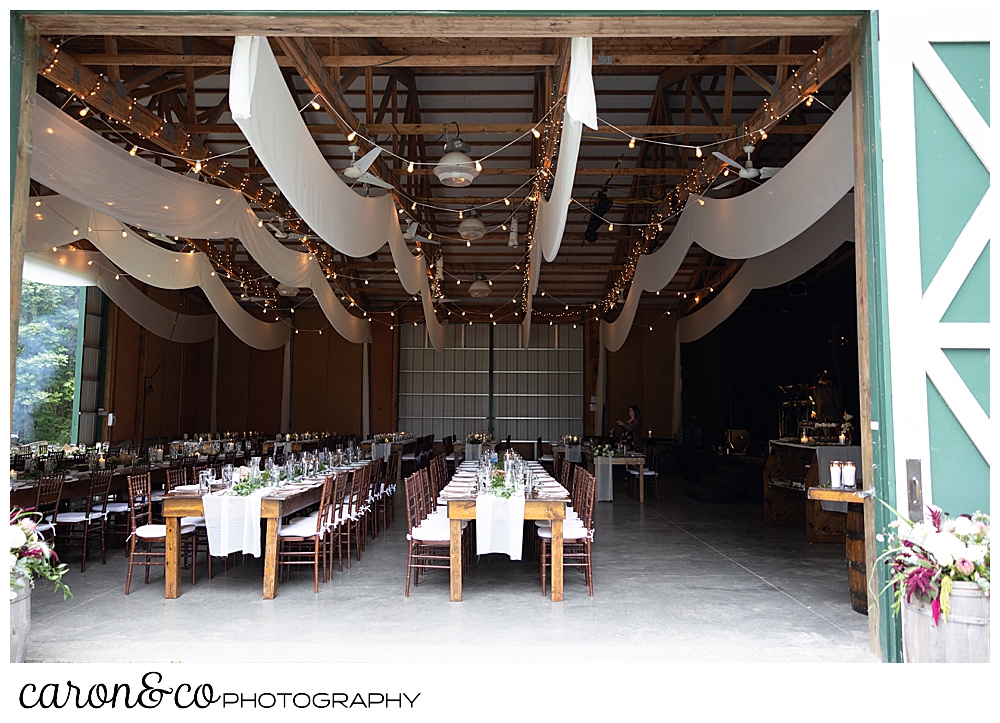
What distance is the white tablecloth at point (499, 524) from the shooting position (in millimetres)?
5590

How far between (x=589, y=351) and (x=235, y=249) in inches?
363

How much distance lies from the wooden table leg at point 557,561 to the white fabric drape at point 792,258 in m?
4.35

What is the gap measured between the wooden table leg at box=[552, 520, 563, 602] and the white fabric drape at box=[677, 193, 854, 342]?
4.35 metres

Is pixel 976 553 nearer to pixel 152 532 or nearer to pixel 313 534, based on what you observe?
pixel 313 534

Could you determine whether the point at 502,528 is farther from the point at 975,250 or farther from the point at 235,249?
the point at 235,249

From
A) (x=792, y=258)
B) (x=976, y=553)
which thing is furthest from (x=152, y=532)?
(x=792, y=258)

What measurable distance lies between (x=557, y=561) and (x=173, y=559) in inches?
114

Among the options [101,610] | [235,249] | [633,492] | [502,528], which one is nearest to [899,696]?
[502,528]

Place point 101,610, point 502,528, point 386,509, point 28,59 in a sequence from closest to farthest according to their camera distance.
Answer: point 28,59
point 101,610
point 502,528
point 386,509

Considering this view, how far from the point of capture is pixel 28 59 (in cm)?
420

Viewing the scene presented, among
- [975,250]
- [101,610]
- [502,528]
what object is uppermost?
[975,250]

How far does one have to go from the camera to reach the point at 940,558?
3.33m

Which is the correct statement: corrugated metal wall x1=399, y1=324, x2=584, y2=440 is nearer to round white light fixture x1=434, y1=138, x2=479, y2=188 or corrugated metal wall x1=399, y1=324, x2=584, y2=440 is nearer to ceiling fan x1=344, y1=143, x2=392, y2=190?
ceiling fan x1=344, y1=143, x2=392, y2=190

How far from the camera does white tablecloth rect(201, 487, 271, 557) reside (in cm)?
556
